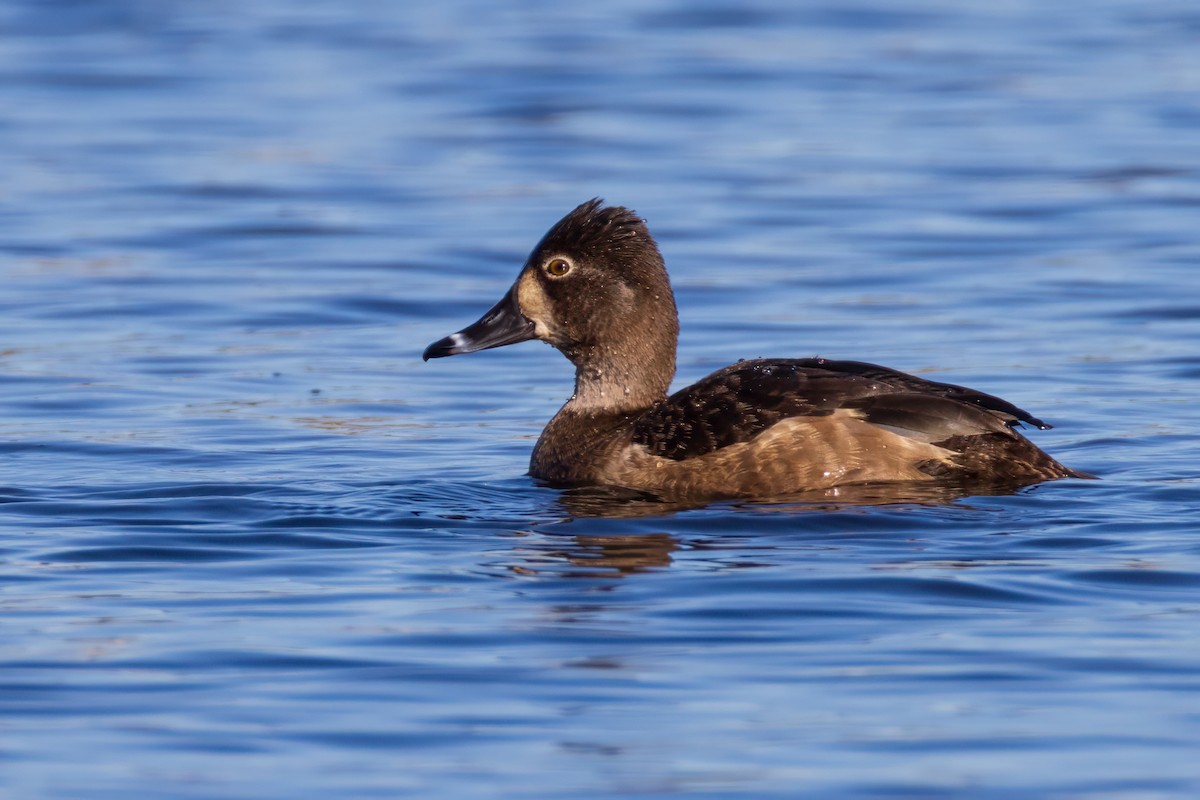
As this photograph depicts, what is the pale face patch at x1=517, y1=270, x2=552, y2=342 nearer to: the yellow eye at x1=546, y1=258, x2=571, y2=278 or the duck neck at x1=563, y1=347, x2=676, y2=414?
the yellow eye at x1=546, y1=258, x2=571, y2=278

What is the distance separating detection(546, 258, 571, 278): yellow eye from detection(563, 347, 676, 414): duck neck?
34cm

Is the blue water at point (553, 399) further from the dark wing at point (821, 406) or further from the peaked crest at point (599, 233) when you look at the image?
the peaked crest at point (599, 233)

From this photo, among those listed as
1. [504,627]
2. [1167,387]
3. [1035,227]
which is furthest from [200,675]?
[1035,227]

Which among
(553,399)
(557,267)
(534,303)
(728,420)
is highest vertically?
(557,267)

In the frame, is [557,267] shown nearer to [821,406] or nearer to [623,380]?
[623,380]

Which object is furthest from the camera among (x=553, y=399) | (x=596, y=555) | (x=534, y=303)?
(x=553, y=399)

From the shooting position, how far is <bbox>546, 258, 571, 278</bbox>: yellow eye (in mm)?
9156

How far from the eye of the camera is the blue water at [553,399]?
568 cm

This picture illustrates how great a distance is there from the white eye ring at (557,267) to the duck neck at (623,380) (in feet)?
1.11

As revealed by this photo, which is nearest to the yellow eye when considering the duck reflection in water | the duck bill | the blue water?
the duck bill

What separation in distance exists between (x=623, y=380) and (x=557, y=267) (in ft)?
1.78

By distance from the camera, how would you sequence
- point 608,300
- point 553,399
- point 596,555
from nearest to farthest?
point 596,555
point 608,300
point 553,399

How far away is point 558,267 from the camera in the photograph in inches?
361

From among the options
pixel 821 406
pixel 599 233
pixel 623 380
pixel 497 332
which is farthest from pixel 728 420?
pixel 497 332
